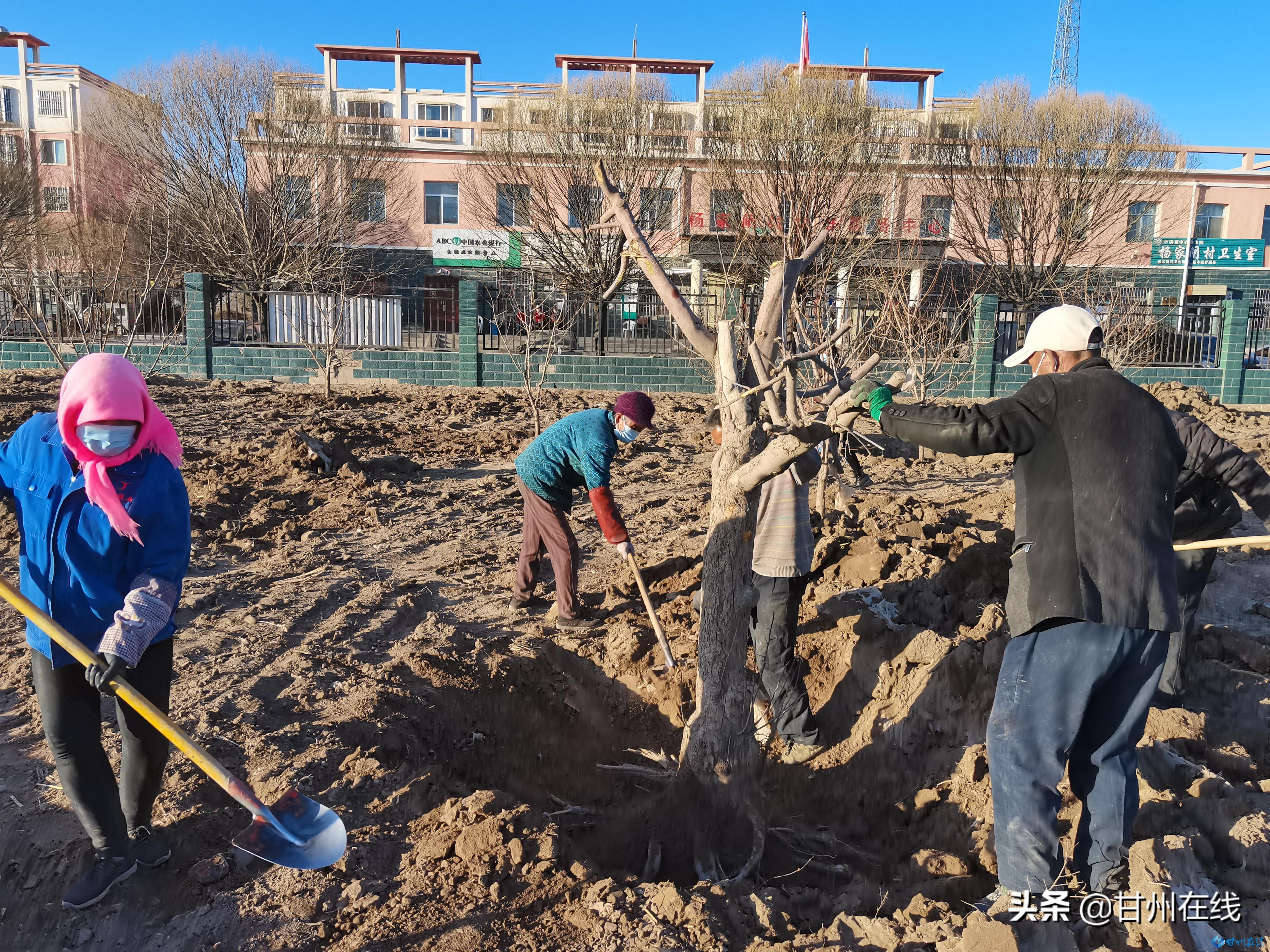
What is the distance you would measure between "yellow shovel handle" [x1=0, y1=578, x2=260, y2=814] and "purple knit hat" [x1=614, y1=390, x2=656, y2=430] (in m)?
2.76

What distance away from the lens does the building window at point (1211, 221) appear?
28.1m

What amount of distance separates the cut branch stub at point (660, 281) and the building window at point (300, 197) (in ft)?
69.1

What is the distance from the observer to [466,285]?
1500cm

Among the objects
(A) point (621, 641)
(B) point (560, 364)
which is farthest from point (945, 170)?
(A) point (621, 641)

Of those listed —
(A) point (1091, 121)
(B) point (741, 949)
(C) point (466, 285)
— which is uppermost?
(A) point (1091, 121)

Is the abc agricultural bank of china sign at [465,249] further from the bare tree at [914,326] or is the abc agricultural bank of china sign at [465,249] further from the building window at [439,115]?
the bare tree at [914,326]

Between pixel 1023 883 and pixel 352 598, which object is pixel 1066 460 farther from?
pixel 352 598

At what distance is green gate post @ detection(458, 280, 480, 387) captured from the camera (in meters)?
15.2

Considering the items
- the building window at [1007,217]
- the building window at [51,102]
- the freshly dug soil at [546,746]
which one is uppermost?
the building window at [51,102]

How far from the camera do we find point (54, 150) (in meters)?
36.0

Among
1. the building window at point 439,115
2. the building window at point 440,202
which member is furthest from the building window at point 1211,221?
the building window at point 439,115

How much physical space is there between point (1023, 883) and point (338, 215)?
22762mm

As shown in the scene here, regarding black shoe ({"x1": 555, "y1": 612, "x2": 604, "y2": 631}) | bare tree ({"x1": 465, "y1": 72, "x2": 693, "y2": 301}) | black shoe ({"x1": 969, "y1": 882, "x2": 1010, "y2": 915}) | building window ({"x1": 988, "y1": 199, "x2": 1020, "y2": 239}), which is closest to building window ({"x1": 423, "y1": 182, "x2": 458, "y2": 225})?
bare tree ({"x1": 465, "y1": 72, "x2": 693, "y2": 301})

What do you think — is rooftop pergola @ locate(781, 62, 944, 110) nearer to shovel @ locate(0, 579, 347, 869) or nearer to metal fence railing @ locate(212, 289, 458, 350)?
metal fence railing @ locate(212, 289, 458, 350)
